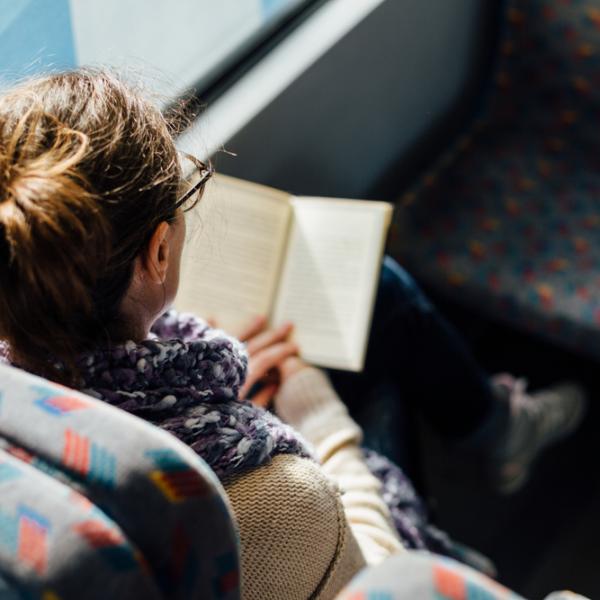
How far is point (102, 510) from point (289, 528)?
0.73 ft

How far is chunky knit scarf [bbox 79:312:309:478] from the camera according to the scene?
0.64 meters

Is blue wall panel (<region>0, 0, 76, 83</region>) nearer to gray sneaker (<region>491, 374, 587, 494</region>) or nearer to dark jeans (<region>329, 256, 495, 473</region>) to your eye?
dark jeans (<region>329, 256, 495, 473</region>)

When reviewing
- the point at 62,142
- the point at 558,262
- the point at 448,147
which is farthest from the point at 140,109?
the point at 448,147

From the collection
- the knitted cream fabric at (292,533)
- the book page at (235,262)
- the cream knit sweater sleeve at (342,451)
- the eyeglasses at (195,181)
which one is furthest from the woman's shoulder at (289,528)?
the book page at (235,262)

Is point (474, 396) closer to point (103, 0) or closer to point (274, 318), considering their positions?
point (274, 318)

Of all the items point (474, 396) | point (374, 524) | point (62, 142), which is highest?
point (62, 142)

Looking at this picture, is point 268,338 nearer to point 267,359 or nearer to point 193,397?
point 267,359

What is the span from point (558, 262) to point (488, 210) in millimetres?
151

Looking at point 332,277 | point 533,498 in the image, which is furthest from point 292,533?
point 533,498

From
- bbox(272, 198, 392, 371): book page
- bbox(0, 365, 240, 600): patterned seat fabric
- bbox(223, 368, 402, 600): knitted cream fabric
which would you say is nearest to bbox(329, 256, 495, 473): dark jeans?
bbox(272, 198, 392, 371): book page

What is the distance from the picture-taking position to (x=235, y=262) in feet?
3.69

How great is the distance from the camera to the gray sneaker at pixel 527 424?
1314mm

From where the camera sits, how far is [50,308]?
589 mm

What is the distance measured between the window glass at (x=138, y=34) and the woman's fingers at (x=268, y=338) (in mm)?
309
